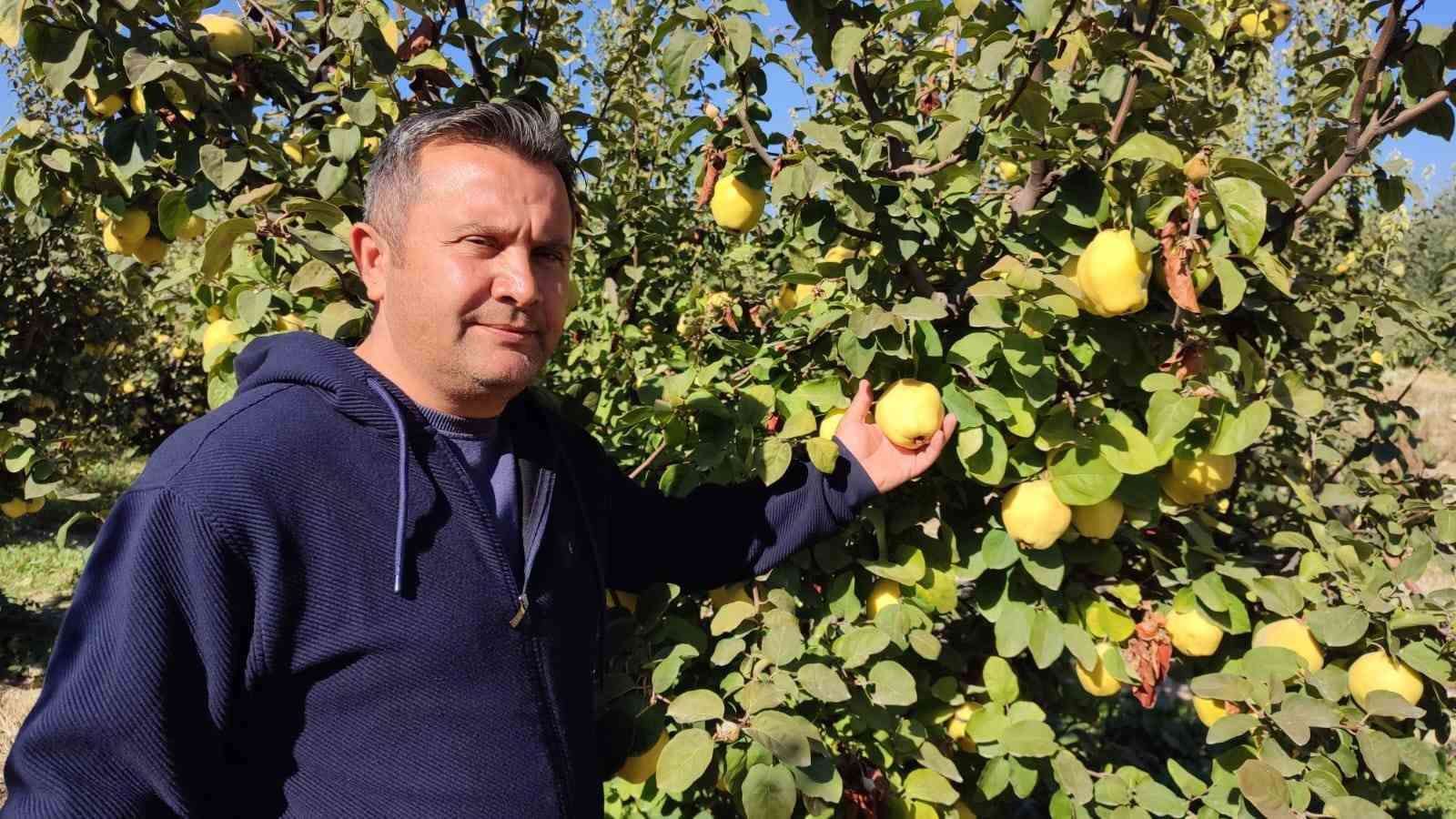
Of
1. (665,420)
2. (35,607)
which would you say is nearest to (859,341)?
(665,420)

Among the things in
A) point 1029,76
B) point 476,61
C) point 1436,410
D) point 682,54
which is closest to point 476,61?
point 476,61

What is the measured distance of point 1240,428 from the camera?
146 centimetres

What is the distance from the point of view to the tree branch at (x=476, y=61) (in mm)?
A: 1886

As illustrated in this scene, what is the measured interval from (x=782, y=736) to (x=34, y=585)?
250 inches

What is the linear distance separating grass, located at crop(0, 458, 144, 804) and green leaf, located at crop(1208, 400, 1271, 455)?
2151mm

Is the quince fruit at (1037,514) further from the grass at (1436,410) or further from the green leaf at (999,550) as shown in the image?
the grass at (1436,410)

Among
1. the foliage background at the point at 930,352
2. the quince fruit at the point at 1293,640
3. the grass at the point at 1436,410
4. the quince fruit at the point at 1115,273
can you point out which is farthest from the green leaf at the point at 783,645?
the grass at the point at 1436,410

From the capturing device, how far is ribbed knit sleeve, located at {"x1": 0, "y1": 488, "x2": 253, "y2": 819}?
97 cm

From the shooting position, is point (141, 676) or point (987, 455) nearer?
point (141, 676)

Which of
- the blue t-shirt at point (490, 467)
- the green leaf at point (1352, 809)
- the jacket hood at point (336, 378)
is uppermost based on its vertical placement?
the jacket hood at point (336, 378)

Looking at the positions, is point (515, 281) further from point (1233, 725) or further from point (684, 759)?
point (1233, 725)

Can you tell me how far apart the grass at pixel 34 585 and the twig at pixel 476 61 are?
3.97ft

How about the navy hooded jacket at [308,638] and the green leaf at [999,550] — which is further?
the green leaf at [999,550]

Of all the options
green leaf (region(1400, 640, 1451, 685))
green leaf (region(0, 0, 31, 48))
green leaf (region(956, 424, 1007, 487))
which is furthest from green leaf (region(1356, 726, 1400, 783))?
green leaf (region(0, 0, 31, 48))
